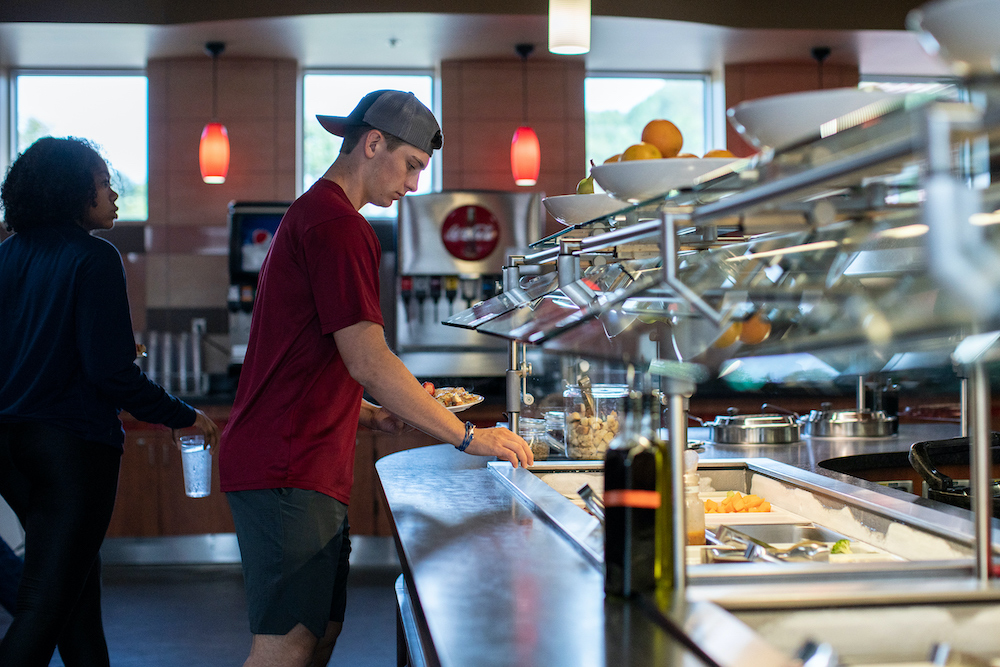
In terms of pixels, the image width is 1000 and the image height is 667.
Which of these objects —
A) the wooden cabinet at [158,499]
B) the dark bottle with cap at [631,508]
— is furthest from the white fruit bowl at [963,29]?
the wooden cabinet at [158,499]

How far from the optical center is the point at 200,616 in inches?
161

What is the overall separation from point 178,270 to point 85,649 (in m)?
4.15

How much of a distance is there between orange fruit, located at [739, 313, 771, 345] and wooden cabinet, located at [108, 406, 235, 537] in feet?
14.1

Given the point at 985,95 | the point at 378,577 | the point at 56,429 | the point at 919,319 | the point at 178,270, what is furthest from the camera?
the point at 178,270

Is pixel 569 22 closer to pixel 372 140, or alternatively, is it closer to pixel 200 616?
pixel 372 140

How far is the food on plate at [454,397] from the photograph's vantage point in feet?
8.48

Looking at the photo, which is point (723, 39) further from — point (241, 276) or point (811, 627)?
point (811, 627)

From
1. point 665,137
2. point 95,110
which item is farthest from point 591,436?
point 95,110

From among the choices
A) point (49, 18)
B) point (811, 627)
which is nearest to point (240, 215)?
point (49, 18)

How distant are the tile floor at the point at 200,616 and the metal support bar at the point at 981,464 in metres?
2.63

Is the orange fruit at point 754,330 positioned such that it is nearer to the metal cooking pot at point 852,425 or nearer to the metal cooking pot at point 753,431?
the metal cooking pot at point 753,431

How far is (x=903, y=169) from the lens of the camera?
3.19 ft

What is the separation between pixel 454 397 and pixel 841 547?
1219 mm

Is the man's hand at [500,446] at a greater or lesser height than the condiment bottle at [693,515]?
greater
